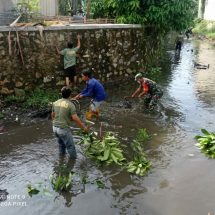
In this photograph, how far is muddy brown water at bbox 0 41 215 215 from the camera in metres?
6.82

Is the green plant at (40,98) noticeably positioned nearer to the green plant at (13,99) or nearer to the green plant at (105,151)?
the green plant at (13,99)

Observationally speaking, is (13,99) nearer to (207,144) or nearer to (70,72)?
(70,72)

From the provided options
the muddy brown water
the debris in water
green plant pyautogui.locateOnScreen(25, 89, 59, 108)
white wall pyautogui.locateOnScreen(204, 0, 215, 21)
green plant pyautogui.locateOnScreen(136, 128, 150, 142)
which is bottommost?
the muddy brown water

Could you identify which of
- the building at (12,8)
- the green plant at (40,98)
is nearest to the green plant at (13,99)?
the green plant at (40,98)

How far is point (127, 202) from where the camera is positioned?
7.00 metres

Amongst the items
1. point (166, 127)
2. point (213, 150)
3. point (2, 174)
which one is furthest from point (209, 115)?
point (2, 174)

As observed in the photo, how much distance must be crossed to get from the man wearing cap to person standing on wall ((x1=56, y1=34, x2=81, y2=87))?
230 cm

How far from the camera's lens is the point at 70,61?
1280 centimetres

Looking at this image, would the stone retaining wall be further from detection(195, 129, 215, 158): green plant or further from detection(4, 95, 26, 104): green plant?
detection(195, 129, 215, 158): green plant

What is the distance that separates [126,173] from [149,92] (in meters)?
4.92

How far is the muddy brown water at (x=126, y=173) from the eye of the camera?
6816 millimetres

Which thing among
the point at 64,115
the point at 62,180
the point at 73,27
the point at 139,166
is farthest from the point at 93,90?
the point at 62,180

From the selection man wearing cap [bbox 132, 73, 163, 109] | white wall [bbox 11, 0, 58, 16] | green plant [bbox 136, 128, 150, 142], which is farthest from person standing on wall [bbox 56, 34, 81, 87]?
green plant [bbox 136, 128, 150, 142]

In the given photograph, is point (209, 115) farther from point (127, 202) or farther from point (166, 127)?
point (127, 202)
